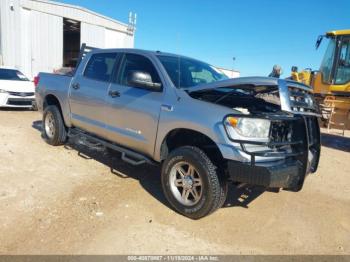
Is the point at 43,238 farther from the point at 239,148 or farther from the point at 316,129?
the point at 316,129

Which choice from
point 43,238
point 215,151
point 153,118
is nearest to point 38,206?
point 43,238

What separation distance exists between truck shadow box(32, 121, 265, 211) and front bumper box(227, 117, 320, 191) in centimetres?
70

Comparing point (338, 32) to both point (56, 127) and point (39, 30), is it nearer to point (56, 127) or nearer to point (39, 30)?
point (56, 127)

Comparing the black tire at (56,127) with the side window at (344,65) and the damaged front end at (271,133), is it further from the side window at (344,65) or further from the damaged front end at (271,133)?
the side window at (344,65)

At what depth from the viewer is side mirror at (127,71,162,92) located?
4172mm

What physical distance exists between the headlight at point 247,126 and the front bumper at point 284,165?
13 centimetres

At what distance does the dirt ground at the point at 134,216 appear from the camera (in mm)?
3279

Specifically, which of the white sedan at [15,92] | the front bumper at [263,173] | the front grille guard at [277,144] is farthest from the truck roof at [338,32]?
the white sedan at [15,92]

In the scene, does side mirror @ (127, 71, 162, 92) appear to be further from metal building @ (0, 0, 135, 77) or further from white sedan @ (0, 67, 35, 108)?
metal building @ (0, 0, 135, 77)

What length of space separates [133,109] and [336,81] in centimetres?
708

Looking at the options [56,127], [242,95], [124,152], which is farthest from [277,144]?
[56,127]

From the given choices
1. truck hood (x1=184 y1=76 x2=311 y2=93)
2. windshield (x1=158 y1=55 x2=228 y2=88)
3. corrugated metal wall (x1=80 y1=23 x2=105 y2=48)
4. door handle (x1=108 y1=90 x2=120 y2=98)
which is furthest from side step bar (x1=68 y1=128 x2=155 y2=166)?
corrugated metal wall (x1=80 y1=23 x2=105 y2=48)

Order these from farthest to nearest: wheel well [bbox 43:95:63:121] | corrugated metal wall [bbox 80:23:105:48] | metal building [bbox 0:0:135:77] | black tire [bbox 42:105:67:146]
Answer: corrugated metal wall [bbox 80:23:105:48], metal building [bbox 0:0:135:77], wheel well [bbox 43:95:63:121], black tire [bbox 42:105:67:146]

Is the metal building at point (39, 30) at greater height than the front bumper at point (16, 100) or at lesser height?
greater
